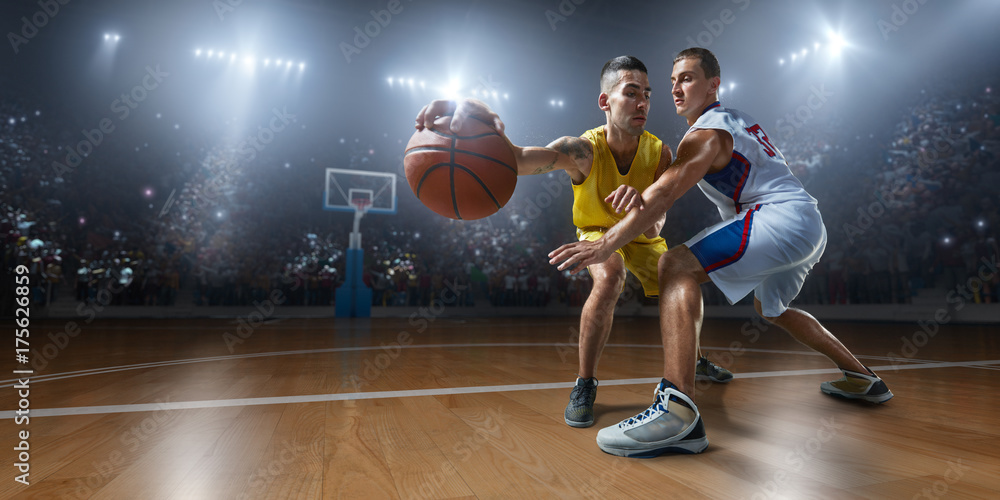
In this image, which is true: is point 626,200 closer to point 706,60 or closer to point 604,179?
point 604,179

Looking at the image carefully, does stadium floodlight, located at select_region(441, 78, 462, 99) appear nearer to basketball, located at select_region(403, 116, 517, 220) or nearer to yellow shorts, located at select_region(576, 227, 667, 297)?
yellow shorts, located at select_region(576, 227, 667, 297)

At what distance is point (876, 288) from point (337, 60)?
1493 cm

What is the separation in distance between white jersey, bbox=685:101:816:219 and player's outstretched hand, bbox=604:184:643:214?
1.49 feet

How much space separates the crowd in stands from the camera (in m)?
9.38

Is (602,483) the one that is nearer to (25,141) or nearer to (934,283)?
(934,283)

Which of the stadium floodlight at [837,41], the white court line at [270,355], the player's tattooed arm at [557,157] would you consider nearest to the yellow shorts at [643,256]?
the player's tattooed arm at [557,157]

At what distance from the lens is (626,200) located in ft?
5.14

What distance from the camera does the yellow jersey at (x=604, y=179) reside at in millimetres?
2197

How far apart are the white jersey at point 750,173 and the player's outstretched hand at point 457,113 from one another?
780mm

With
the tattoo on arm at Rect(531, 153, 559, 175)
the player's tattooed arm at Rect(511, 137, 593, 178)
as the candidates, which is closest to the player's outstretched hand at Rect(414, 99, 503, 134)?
the player's tattooed arm at Rect(511, 137, 593, 178)

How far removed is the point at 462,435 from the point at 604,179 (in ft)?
4.15

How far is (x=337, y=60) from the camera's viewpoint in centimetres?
1459

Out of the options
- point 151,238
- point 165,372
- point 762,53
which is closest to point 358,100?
point 151,238

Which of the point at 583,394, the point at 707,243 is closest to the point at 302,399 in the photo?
the point at 583,394
